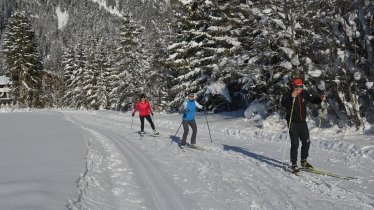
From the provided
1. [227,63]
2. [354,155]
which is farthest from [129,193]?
[227,63]

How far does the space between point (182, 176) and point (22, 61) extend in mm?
45807

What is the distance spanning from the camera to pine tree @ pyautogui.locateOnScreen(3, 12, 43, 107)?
48.8 m

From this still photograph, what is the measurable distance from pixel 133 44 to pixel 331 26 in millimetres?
32027

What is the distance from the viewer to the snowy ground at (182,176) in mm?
6723

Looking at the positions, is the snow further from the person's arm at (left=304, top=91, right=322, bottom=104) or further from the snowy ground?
the person's arm at (left=304, top=91, right=322, bottom=104)

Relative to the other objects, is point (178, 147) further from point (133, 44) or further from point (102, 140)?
point (133, 44)

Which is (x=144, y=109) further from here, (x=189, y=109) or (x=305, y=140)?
(x=305, y=140)

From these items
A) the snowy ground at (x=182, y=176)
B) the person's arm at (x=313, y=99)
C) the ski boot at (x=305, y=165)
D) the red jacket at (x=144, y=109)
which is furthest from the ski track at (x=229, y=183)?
the red jacket at (x=144, y=109)

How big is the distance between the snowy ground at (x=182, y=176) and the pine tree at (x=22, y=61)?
3735cm

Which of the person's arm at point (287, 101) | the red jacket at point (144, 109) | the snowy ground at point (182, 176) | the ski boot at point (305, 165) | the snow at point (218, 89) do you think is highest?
the snow at point (218, 89)

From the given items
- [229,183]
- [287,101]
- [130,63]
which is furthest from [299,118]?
[130,63]

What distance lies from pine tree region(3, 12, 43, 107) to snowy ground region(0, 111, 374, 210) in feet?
123

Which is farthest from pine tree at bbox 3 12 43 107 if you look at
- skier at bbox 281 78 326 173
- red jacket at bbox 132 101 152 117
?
skier at bbox 281 78 326 173

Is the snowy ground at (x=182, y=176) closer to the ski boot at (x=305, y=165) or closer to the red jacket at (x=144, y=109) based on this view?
the ski boot at (x=305, y=165)
